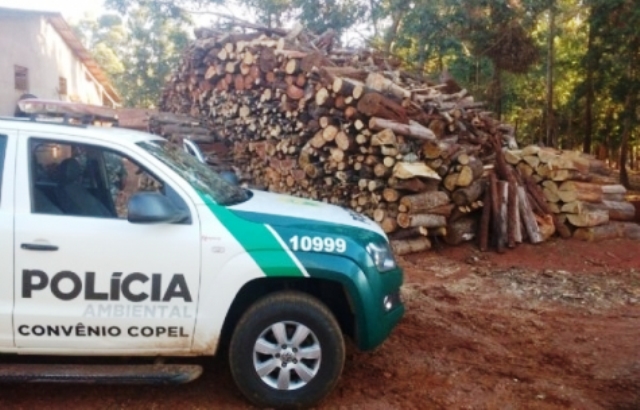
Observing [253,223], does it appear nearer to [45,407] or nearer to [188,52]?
[45,407]

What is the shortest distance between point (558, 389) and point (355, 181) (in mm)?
5086

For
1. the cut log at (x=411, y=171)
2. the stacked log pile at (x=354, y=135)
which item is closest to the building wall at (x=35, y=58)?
the stacked log pile at (x=354, y=135)

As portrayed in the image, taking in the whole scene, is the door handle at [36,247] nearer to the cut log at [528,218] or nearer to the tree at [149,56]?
the cut log at [528,218]

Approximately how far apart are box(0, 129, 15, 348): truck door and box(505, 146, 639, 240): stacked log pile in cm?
809

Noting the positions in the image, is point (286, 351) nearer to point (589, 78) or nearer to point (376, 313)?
point (376, 313)

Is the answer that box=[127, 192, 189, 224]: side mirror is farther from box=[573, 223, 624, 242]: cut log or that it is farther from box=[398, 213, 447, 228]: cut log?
box=[573, 223, 624, 242]: cut log

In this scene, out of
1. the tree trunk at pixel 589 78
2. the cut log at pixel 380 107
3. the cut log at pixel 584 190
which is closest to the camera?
the cut log at pixel 380 107

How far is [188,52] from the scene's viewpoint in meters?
13.5

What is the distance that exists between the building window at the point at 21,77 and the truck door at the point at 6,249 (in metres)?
14.8

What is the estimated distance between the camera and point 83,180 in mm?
4125

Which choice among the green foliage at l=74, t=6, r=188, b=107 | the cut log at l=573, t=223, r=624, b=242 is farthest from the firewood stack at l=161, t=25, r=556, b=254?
the green foliage at l=74, t=6, r=188, b=107

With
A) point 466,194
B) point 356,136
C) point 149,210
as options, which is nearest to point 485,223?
point 466,194

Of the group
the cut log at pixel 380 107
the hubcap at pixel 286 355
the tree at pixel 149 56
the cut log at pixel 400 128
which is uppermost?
the tree at pixel 149 56

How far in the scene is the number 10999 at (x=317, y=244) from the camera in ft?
12.5
